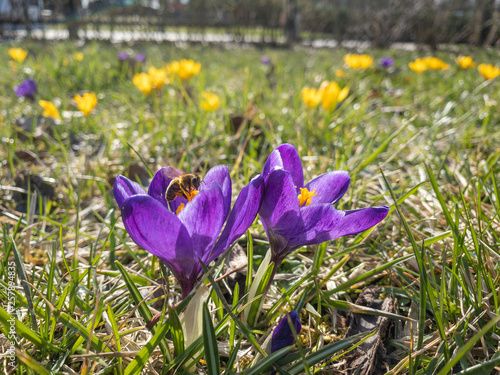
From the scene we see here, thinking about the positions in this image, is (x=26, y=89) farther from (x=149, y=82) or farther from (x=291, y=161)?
(x=291, y=161)

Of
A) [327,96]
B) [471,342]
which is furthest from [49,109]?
[471,342]

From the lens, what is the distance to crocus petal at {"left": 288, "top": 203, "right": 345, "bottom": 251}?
0.75 metres

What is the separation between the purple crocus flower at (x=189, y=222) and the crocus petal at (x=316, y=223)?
0.36ft

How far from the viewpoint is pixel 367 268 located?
49.7 inches

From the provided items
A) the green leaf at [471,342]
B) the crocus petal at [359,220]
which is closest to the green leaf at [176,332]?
the crocus petal at [359,220]

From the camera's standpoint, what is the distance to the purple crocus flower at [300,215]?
0.74 metres

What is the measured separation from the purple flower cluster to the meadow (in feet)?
0.18

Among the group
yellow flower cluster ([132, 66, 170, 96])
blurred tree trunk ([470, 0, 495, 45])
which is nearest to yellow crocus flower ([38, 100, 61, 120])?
yellow flower cluster ([132, 66, 170, 96])

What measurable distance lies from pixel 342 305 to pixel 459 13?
39.5 ft

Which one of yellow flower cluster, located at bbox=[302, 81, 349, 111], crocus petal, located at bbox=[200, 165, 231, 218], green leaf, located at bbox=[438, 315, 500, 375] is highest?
yellow flower cluster, located at bbox=[302, 81, 349, 111]

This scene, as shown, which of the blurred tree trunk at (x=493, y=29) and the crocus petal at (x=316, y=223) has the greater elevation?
the blurred tree trunk at (x=493, y=29)

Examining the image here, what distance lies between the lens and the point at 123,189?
74cm

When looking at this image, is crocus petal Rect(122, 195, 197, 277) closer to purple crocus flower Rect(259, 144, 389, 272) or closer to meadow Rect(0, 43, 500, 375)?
meadow Rect(0, 43, 500, 375)

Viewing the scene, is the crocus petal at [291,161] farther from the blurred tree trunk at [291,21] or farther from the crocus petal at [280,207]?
the blurred tree trunk at [291,21]
